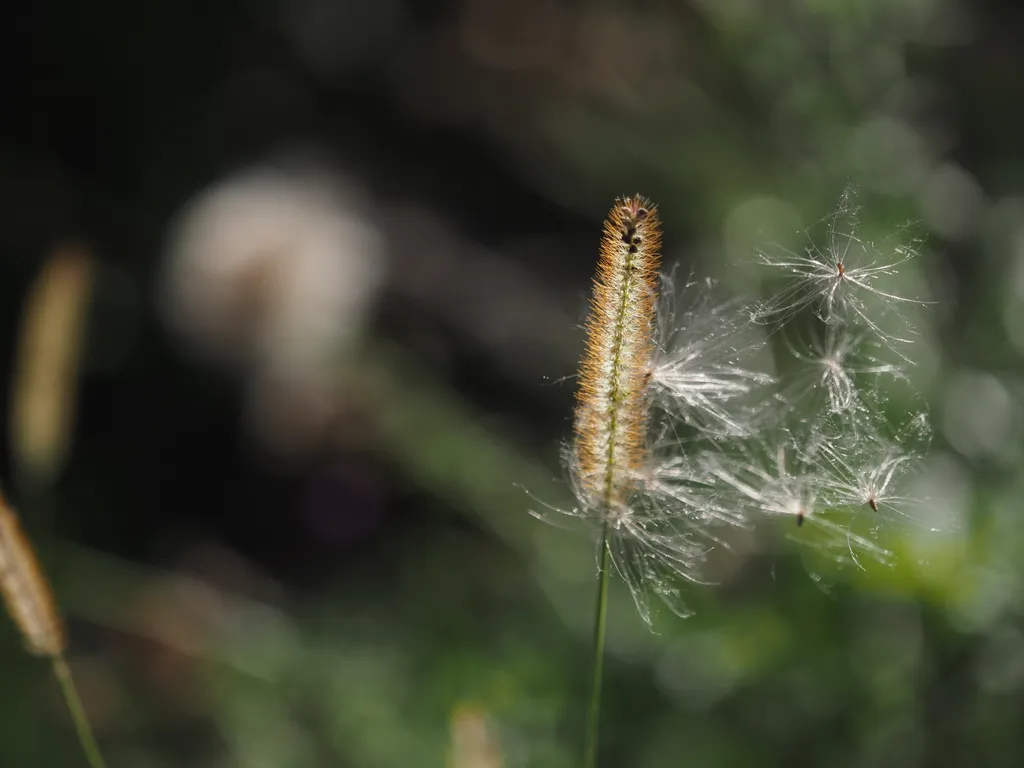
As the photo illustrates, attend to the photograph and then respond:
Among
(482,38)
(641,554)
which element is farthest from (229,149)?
(641,554)

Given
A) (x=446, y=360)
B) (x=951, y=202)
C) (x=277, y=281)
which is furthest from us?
(x=277, y=281)

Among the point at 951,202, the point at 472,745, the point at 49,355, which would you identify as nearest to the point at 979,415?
the point at 951,202

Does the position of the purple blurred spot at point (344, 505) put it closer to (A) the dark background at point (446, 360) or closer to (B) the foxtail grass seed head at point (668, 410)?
(A) the dark background at point (446, 360)

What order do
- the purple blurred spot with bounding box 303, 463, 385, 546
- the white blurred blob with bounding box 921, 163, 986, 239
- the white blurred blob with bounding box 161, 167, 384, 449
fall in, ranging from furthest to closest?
the white blurred blob with bounding box 161, 167, 384, 449
the purple blurred spot with bounding box 303, 463, 385, 546
the white blurred blob with bounding box 921, 163, 986, 239

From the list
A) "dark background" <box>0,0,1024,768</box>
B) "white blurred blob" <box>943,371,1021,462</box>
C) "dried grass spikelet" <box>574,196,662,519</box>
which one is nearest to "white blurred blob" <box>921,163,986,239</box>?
"dark background" <box>0,0,1024,768</box>

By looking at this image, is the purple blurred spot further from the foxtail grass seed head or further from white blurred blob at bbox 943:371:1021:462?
the foxtail grass seed head

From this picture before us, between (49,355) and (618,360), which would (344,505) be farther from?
(618,360)

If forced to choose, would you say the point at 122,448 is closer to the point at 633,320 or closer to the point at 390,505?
the point at 390,505
